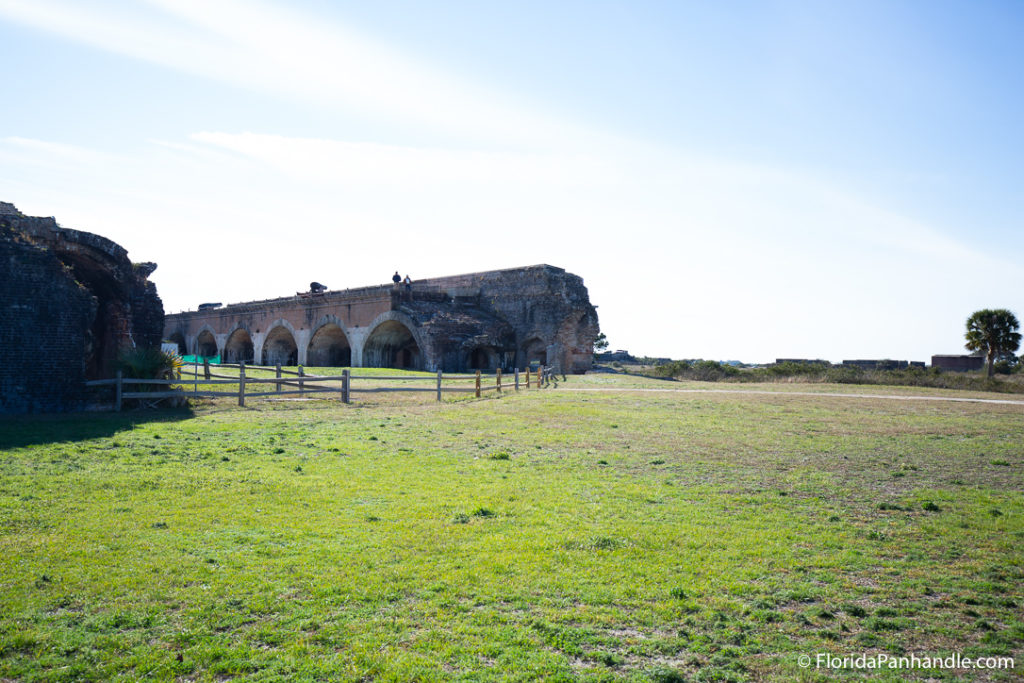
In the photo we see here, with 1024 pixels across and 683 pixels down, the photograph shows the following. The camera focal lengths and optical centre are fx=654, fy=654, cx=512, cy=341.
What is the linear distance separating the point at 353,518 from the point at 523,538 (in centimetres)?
191

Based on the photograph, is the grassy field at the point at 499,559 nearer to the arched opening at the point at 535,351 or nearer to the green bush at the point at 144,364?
the green bush at the point at 144,364

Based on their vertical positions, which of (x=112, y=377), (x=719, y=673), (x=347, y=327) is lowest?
(x=719, y=673)

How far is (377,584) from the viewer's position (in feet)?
16.9

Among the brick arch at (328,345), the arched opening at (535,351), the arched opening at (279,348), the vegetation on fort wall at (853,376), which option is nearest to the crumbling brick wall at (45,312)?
the arched opening at (535,351)

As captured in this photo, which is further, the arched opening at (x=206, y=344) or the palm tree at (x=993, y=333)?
the arched opening at (x=206, y=344)

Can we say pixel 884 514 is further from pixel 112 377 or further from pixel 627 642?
pixel 112 377

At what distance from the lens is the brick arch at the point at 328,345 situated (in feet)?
139

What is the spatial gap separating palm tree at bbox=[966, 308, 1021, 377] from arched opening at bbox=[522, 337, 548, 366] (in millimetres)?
25687

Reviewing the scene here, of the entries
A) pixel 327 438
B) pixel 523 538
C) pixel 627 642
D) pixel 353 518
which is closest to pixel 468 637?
pixel 627 642

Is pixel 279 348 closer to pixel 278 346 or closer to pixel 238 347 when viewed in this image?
pixel 278 346

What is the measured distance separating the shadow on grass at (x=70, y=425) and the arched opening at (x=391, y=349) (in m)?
21.3

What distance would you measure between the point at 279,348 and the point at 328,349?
7530 mm

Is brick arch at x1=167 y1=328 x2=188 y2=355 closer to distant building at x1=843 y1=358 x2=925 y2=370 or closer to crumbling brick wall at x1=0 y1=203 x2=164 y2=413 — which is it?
crumbling brick wall at x1=0 y1=203 x2=164 y2=413

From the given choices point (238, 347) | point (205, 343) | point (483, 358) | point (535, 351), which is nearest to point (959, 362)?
point (535, 351)
